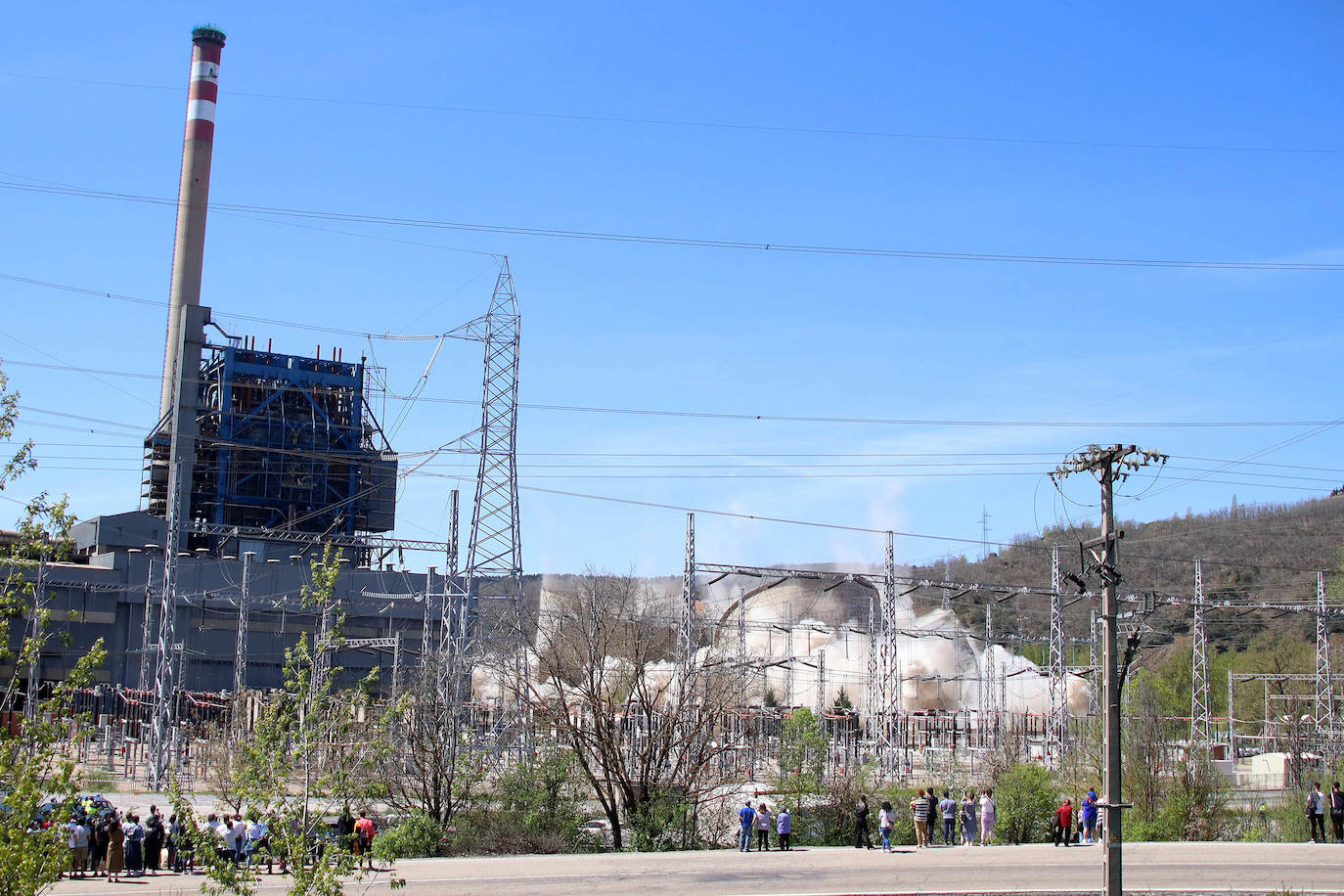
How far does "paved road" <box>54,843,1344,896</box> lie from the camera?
64.5 feet

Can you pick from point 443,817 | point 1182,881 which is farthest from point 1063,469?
point 443,817

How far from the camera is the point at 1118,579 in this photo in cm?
1658

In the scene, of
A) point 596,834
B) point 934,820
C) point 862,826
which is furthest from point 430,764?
point 934,820

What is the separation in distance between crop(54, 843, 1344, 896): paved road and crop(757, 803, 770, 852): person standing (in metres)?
0.62

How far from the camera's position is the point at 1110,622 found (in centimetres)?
1606

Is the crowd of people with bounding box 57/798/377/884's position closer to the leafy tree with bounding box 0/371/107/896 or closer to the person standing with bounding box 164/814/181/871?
the person standing with bounding box 164/814/181/871

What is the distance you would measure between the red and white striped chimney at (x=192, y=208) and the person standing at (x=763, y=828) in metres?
54.1

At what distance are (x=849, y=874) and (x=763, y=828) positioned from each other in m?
3.43

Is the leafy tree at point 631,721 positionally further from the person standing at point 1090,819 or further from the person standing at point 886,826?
the person standing at point 1090,819

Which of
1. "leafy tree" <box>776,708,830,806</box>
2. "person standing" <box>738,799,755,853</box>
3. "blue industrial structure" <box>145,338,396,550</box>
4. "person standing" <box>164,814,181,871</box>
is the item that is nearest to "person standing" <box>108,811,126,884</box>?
"person standing" <box>164,814,181,871</box>

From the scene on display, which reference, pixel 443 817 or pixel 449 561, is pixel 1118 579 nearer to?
pixel 443 817

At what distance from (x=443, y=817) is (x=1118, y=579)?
53.6 feet

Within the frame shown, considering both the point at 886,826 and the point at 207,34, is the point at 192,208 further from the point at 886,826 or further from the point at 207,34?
the point at 886,826

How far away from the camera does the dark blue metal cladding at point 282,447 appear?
68125 mm
